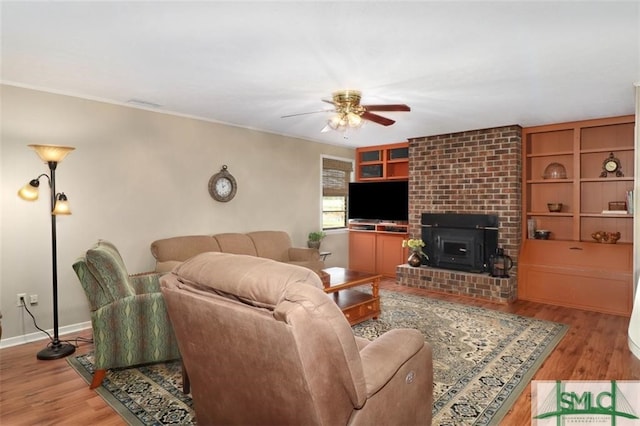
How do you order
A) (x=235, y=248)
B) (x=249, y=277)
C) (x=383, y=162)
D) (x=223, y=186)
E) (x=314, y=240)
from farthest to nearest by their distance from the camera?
(x=383, y=162), (x=314, y=240), (x=223, y=186), (x=235, y=248), (x=249, y=277)

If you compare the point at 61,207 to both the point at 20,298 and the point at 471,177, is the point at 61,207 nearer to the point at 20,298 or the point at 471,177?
the point at 20,298

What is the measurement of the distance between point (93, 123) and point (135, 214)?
40.9 inches

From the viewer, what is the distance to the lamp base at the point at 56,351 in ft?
10.1

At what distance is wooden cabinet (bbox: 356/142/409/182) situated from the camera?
6.65m

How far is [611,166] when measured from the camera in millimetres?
4637

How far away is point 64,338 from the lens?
11.6ft

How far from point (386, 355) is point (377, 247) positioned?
17.0ft

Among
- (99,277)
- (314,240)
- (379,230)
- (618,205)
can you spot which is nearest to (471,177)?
(618,205)

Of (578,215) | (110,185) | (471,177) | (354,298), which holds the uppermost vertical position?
(471,177)

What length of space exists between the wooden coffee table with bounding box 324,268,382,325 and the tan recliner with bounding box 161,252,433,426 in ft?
6.26

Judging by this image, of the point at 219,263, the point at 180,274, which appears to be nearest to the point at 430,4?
the point at 219,263

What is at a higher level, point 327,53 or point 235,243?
point 327,53

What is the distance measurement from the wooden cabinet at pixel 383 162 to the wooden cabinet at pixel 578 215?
2041 millimetres

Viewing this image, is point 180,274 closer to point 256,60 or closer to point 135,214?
point 256,60
